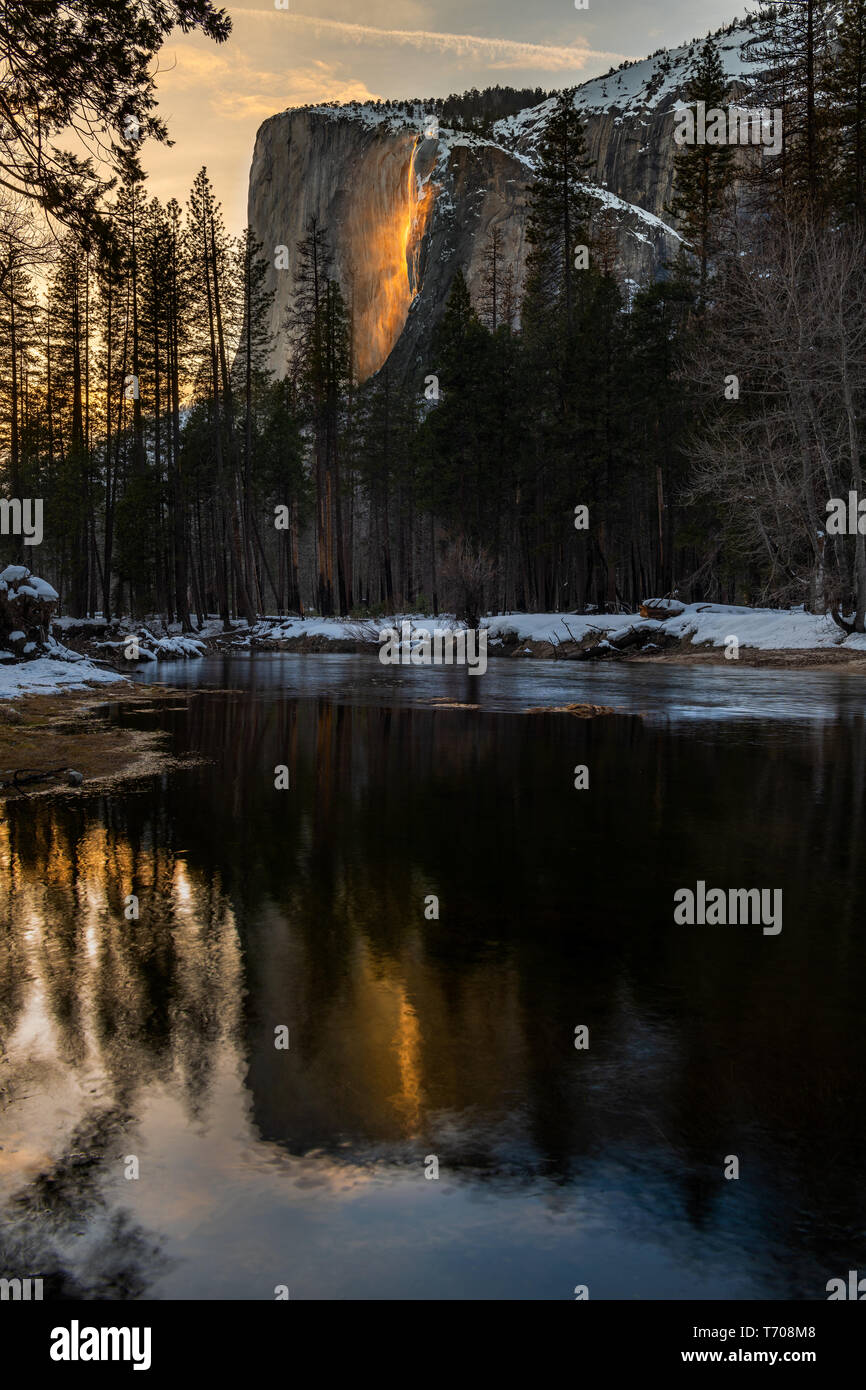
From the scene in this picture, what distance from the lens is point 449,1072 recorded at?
3555mm

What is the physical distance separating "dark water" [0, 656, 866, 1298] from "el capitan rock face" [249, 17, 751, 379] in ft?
333

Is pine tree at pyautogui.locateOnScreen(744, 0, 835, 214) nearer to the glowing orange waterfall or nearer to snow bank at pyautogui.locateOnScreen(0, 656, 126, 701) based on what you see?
snow bank at pyautogui.locateOnScreen(0, 656, 126, 701)

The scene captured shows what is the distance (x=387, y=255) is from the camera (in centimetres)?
13375

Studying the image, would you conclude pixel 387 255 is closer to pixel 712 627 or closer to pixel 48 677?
pixel 712 627

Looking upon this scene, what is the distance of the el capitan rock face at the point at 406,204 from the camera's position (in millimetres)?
120375

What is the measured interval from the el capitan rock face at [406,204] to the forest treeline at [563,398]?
46961 mm

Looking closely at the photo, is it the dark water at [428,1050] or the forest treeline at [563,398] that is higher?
the forest treeline at [563,398]

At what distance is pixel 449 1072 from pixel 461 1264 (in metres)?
1.04

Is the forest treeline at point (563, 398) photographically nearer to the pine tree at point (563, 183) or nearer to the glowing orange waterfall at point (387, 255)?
the pine tree at point (563, 183)

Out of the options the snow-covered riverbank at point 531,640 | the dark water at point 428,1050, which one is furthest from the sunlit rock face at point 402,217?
the dark water at point 428,1050

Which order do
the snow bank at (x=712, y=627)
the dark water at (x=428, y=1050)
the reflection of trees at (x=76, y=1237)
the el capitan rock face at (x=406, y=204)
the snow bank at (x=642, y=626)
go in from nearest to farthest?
the reflection of trees at (x=76, y=1237) < the dark water at (x=428, y=1050) < the snow bank at (x=712, y=627) < the snow bank at (x=642, y=626) < the el capitan rock face at (x=406, y=204)

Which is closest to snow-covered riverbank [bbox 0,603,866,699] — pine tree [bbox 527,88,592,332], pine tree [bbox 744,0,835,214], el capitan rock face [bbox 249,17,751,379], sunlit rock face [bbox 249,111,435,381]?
pine tree [bbox 744,0,835,214]
